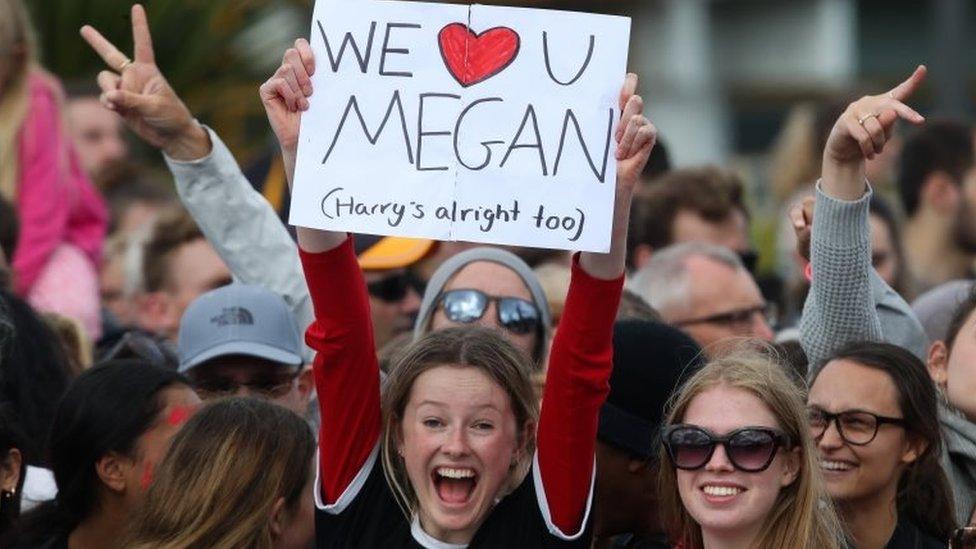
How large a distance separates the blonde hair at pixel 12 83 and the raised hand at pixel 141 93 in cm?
206

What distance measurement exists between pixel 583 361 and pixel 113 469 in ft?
4.93

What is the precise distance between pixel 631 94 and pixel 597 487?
1146 millimetres

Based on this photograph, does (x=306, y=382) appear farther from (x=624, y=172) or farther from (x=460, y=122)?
(x=624, y=172)

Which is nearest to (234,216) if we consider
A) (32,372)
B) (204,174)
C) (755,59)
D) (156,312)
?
(204,174)

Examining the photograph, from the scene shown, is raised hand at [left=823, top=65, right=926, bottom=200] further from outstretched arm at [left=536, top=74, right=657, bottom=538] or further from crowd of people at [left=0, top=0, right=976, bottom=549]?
outstretched arm at [left=536, top=74, right=657, bottom=538]

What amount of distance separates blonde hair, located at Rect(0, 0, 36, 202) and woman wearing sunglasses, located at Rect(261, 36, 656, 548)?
3.21 metres

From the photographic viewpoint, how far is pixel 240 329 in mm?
6082

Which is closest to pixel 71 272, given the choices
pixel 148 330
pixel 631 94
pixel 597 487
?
pixel 148 330

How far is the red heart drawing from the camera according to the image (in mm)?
4926

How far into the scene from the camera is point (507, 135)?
4902mm

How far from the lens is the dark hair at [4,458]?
17.1ft

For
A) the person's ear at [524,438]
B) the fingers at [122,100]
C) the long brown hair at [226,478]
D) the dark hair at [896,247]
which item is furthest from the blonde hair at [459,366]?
the dark hair at [896,247]

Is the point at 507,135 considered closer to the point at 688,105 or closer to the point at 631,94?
the point at 631,94

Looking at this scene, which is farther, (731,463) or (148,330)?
(148,330)
